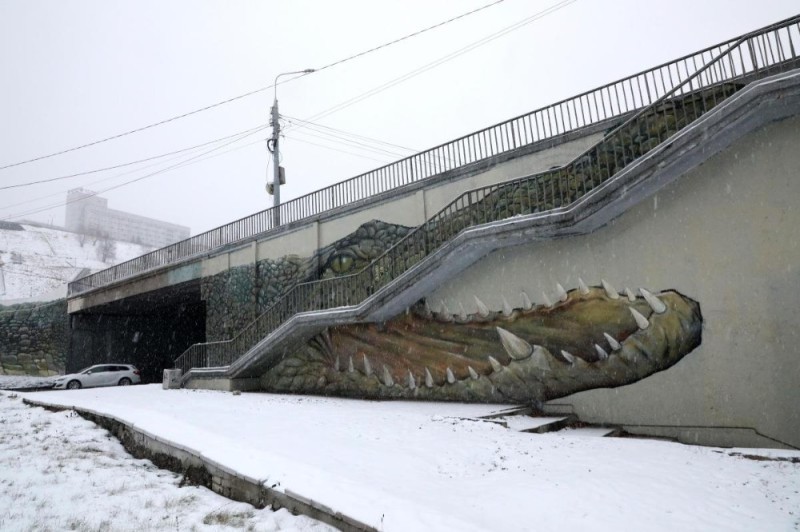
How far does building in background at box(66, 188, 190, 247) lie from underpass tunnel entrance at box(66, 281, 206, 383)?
79437 millimetres

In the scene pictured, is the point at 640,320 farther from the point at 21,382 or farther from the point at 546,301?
the point at 21,382

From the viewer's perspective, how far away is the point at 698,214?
847 cm

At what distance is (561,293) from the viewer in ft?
32.8

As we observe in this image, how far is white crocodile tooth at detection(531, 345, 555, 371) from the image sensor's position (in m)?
10.0

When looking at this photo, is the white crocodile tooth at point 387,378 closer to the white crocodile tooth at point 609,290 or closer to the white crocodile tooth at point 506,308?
the white crocodile tooth at point 506,308

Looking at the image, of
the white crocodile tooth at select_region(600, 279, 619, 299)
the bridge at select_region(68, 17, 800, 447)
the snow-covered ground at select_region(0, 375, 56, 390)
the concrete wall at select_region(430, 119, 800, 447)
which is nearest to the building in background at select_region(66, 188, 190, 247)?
the snow-covered ground at select_region(0, 375, 56, 390)

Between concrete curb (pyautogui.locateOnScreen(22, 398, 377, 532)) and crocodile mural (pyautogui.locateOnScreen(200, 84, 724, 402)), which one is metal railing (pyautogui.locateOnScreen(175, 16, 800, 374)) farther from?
concrete curb (pyautogui.locateOnScreen(22, 398, 377, 532))

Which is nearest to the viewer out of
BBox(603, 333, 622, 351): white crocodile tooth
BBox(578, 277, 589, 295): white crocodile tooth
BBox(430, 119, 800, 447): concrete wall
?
BBox(430, 119, 800, 447): concrete wall

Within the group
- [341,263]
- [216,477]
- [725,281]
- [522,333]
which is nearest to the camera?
[216,477]

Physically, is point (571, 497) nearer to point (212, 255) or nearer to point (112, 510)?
point (112, 510)

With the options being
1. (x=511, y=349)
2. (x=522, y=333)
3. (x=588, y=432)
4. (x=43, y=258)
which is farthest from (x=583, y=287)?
(x=43, y=258)

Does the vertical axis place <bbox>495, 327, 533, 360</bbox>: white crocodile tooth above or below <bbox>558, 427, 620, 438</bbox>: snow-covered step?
above

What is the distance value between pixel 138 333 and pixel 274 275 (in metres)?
18.3

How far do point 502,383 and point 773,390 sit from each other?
4942 millimetres
